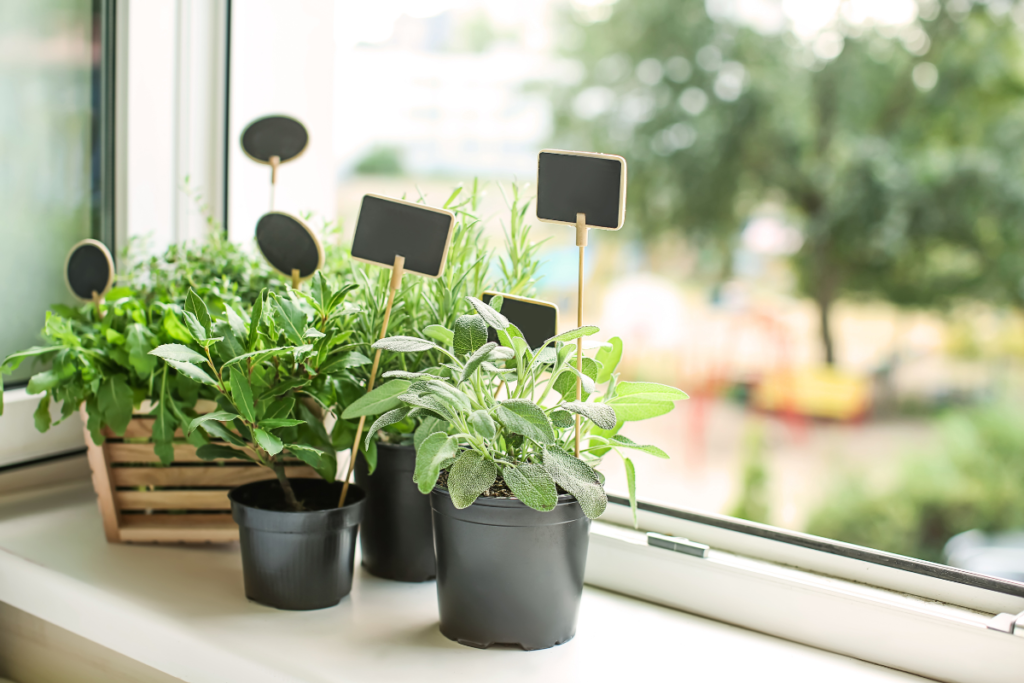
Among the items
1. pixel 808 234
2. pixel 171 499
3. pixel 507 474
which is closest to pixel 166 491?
pixel 171 499

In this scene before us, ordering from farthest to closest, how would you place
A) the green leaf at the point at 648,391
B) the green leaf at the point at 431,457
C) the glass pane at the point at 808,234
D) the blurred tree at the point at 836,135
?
the blurred tree at the point at 836,135
the glass pane at the point at 808,234
the green leaf at the point at 648,391
the green leaf at the point at 431,457

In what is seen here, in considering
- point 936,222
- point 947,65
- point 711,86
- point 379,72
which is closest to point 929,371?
point 936,222

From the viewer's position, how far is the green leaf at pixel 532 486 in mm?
491

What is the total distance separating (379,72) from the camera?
21.1ft

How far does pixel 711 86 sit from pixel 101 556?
5632 mm

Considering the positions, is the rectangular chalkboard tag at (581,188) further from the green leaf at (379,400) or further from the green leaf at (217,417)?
the green leaf at (217,417)

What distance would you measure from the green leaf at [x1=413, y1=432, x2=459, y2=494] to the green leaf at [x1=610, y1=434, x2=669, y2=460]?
0.47 feet

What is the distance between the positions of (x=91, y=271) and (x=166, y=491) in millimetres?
245

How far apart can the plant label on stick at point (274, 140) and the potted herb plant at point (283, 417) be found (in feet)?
0.72

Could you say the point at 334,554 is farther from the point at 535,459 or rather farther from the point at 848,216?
the point at 848,216

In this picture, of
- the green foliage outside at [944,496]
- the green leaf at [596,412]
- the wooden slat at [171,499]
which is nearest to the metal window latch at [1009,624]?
the green leaf at [596,412]

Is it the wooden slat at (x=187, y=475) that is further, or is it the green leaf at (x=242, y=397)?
the wooden slat at (x=187, y=475)

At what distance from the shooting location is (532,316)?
0.62 meters

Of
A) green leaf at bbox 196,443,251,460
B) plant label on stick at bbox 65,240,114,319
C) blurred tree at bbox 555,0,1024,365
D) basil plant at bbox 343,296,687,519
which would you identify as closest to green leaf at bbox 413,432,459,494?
basil plant at bbox 343,296,687,519
